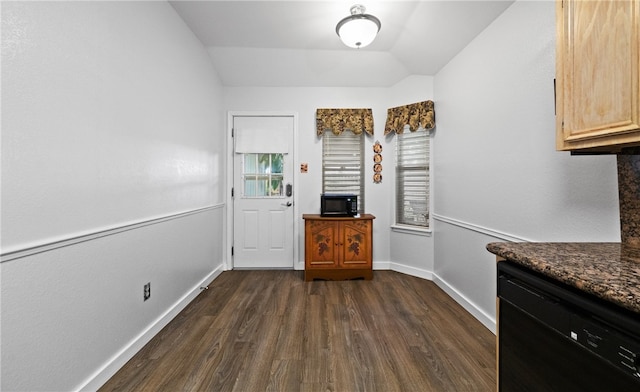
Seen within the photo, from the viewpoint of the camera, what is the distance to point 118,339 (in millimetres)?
1733

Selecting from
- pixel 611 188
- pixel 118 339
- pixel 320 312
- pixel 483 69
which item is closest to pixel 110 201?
pixel 118 339

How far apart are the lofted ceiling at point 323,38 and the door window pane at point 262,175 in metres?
0.99

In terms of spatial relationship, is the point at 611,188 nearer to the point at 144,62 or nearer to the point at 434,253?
the point at 434,253

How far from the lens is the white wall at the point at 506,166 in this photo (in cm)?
154

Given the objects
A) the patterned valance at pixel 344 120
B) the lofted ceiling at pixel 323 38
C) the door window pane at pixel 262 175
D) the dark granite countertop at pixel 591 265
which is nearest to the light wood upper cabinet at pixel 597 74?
the dark granite countertop at pixel 591 265

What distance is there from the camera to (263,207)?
3.79 m

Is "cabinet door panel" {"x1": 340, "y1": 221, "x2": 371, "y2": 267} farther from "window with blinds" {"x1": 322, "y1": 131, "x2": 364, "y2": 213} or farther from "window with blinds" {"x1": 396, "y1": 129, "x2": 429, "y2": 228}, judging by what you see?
"window with blinds" {"x1": 396, "y1": 129, "x2": 429, "y2": 228}

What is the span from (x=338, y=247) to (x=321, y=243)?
0.21 m

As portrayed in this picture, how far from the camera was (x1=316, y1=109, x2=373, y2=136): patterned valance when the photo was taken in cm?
367

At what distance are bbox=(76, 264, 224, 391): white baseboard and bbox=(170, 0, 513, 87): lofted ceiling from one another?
2663 mm

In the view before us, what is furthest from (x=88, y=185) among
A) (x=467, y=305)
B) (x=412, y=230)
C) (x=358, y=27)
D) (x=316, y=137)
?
(x=412, y=230)

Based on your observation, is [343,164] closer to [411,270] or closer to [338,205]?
[338,205]

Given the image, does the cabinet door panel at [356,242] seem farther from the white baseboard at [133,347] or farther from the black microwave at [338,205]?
the white baseboard at [133,347]

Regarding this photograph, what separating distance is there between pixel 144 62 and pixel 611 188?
2985 mm
